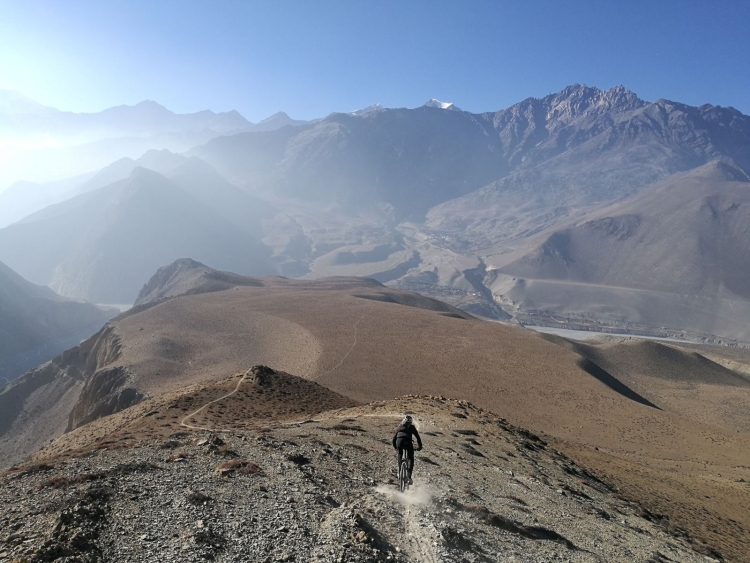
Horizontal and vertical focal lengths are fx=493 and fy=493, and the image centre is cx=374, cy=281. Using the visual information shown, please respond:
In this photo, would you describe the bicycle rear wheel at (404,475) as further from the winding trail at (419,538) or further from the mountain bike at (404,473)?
the winding trail at (419,538)

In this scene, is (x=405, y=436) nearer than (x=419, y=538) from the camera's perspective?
No

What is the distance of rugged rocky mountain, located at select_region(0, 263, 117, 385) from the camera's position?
102375 millimetres

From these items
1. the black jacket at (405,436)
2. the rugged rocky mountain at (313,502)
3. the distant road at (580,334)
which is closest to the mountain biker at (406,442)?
the black jacket at (405,436)

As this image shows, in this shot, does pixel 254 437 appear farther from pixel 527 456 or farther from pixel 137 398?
pixel 137 398

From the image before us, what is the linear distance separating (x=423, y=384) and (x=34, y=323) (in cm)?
11532

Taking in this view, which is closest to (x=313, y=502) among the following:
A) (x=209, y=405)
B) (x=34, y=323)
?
(x=209, y=405)

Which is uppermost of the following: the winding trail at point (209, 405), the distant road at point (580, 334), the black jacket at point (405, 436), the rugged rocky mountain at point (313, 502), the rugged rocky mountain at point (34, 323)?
the black jacket at point (405, 436)

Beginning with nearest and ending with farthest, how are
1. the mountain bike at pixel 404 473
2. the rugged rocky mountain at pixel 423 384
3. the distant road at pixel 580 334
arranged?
1. the mountain bike at pixel 404 473
2. the rugged rocky mountain at pixel 423 384
3. the distant road at pixel 580 334

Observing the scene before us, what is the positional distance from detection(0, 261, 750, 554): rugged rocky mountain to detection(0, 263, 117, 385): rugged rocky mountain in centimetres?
4702

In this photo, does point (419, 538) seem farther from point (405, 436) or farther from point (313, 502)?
point (405, 436)

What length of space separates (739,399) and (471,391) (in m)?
29.2

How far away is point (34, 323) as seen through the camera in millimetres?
117125

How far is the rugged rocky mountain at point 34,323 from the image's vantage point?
102 meters

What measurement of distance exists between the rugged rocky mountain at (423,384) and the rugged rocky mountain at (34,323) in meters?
47.0
